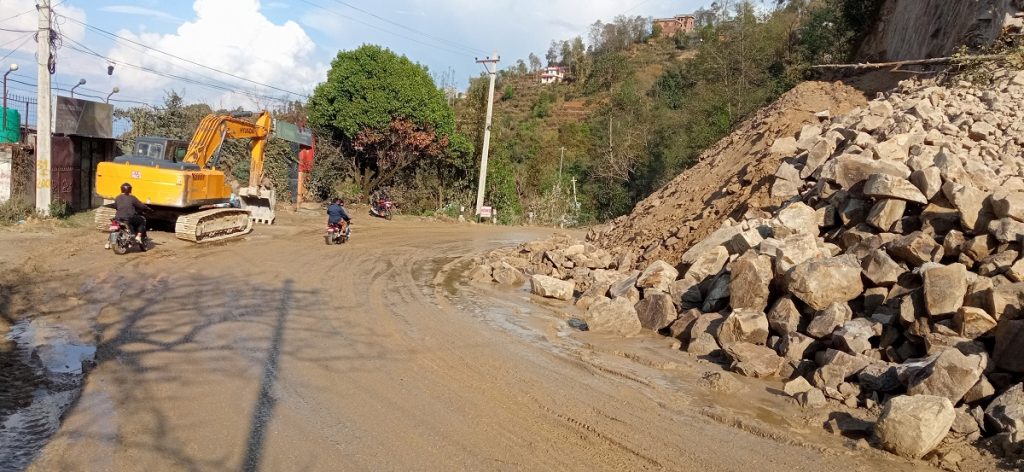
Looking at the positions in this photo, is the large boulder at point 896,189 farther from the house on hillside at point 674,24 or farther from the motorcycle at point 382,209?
the house on hillside at point 674,24

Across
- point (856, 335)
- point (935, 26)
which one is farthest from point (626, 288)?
point (935, 26)

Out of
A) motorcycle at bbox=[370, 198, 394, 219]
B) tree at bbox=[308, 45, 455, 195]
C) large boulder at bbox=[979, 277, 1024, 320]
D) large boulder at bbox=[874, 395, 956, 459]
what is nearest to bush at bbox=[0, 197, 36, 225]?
motorcycle at bbox=[370, 198, 394, 219]

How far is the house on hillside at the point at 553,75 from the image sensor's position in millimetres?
78500

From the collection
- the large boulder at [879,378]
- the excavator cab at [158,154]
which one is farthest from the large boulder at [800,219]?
the excavator cab at [158,154]

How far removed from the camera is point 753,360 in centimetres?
801

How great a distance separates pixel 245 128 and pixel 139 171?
4.08 meters

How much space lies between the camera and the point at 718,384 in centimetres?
746

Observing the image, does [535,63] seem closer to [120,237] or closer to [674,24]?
[674,24]

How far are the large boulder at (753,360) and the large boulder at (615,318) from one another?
6.06ft

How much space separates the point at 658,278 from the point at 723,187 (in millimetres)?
4299

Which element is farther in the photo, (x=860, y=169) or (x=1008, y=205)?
(x=860, y=169)

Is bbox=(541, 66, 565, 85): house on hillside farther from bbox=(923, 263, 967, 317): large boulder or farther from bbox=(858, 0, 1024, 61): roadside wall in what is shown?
bbox=(923, 263, 967, 317): large boulder

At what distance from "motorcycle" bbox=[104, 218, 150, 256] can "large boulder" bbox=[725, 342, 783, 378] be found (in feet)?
A: 35.7

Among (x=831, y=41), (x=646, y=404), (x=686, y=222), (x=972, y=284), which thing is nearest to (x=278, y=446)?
(x=646, y=404)
